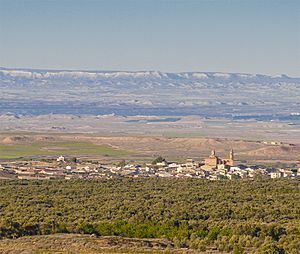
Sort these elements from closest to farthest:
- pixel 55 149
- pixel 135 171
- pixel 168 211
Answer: pixel 168 211 → pixel 135 171 → pixel 55 149

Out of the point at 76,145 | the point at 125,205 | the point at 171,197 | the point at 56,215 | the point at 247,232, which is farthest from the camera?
the point at 76,145

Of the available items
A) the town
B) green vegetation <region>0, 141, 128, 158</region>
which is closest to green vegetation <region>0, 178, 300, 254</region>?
the town

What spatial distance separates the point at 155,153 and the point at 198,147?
33.5ft

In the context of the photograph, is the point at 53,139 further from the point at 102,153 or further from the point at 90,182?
the point at 90,182

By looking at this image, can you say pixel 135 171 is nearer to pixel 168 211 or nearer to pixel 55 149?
pixel 168 211

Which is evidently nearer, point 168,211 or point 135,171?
point 168,211

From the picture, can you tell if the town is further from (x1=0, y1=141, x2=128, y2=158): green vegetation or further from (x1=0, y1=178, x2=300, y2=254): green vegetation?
(x1=0, y1=141, x2=128, y2=158): green vegetation

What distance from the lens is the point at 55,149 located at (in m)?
111

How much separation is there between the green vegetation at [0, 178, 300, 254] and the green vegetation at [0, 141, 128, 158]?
53.8 meters

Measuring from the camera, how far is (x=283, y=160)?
98.7 metres

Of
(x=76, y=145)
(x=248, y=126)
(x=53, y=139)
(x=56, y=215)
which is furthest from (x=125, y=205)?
(x=248, y=126)

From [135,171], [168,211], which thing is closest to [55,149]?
[135,171]

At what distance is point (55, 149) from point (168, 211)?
256ft

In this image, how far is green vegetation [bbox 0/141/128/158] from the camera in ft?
340
